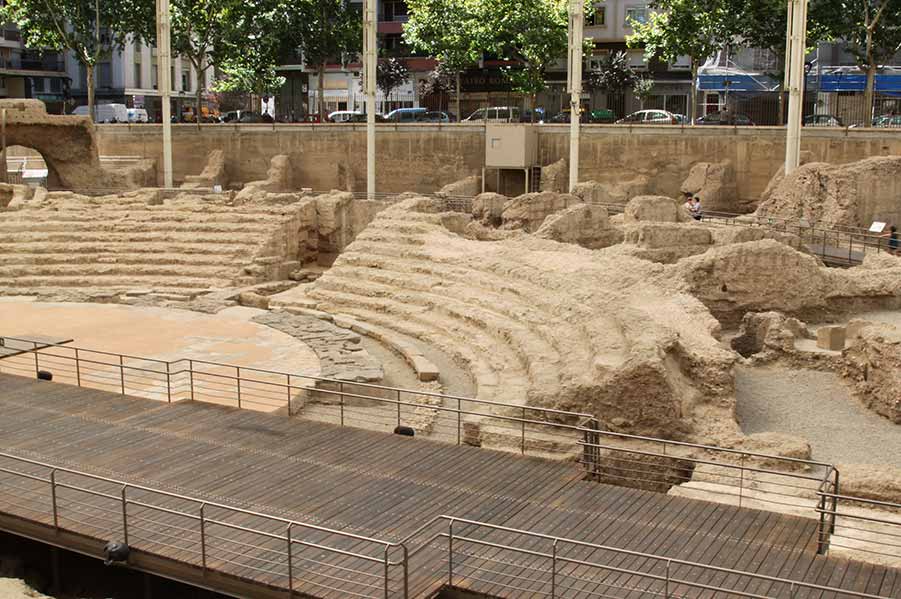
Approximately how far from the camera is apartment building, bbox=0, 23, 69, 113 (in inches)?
2518

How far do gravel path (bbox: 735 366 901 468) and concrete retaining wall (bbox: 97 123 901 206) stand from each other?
20.8m

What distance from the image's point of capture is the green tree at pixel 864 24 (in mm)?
40781

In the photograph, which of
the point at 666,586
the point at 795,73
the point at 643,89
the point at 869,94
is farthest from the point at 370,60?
the point at 666,586

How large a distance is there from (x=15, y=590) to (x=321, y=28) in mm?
43545

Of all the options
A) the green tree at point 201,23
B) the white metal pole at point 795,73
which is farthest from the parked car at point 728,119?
the green tree at point 201,23

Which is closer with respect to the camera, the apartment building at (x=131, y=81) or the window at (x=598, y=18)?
the window at (x=598, y=18)

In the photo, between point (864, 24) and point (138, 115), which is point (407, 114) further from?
point (864, 24)

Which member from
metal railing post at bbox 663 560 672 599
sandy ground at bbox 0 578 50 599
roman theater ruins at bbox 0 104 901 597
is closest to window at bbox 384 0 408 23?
roman theater ruins at bbox 0 104 901 597

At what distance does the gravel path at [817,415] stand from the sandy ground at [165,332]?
810cm

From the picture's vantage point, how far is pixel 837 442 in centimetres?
1578

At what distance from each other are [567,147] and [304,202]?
14536mm

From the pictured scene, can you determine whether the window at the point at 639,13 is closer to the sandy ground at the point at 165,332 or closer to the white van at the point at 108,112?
the white van at the point at 108,112

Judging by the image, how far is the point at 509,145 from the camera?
4262 centimetres

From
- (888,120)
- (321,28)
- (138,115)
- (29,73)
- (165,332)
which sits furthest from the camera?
(29,73)
